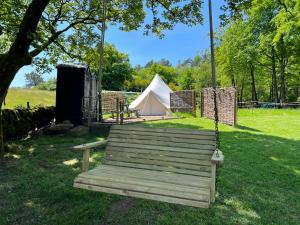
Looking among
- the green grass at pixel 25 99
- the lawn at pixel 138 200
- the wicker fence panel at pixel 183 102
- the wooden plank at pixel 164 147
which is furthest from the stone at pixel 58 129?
the green grass at pixel 25 99

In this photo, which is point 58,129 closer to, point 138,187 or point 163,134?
point 163,134

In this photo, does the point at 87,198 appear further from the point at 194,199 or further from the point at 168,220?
the point at 194,199

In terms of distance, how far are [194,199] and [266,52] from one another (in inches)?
1247

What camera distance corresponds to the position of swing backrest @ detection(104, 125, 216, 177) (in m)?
4.22

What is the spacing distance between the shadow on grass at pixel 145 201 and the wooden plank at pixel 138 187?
551 millimetres

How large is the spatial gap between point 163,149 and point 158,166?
265mm

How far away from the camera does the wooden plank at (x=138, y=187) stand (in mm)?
3229

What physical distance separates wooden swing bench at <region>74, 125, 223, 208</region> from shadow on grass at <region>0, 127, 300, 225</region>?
1.71 feet

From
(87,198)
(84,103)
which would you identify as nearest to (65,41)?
(84,103)

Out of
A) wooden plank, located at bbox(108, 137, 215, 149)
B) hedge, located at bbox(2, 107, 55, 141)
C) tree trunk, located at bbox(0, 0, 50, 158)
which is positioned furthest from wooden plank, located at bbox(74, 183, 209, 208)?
hedge, located at bbox(2, 107, 55, 141)

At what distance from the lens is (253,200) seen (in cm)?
459

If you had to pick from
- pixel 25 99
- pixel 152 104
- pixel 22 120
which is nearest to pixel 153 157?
pixel 22 120

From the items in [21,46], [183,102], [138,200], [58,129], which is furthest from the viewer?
[183,102]

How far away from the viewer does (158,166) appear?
441 cm
